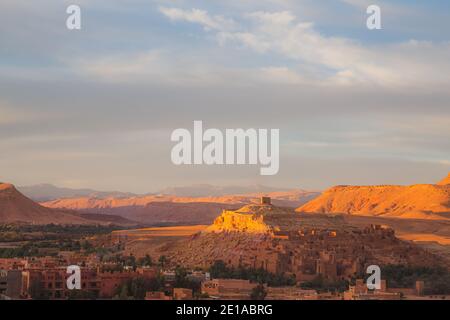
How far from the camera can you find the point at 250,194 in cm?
18300

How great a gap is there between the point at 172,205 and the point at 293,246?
347 feet

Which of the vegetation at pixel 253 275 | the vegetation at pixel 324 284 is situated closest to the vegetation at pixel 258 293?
the vegetation at pixel 324 284

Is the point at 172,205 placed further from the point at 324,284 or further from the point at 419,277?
the point at 324,284

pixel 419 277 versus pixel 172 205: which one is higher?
pixel 172 205

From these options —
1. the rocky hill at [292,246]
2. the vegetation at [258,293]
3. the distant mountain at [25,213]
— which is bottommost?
the vegetation at [258,293]

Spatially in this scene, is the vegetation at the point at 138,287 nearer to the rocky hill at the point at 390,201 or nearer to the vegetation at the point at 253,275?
the vegetation at the point at 253,275

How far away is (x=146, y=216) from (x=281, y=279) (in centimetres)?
10931

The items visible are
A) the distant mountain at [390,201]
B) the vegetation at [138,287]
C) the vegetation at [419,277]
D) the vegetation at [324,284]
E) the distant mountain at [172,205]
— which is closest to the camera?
the vegetation at [138,287]

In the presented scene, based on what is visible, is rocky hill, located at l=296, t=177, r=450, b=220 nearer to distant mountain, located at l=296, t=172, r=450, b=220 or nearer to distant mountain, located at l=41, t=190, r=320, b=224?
distant mountain, located at l=296, t=172, r=450, b=220

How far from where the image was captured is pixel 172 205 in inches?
6147

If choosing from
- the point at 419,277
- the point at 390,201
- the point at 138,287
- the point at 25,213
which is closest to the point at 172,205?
the point at 25,213

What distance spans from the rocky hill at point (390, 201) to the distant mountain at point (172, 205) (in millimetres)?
11419

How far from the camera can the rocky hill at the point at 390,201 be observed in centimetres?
9838
